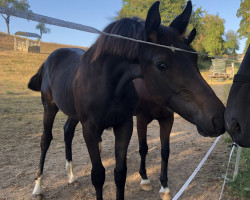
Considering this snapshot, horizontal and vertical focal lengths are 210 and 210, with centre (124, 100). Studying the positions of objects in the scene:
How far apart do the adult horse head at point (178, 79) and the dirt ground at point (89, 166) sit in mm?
1839

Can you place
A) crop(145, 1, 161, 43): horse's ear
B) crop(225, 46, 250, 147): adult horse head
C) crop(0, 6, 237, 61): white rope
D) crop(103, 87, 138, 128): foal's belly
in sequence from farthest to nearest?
1. crop(103, 87, 138, 128): foal's belly
2. crop(145, 1, 161, 43): horse's ear
3. crop(225, 46, 250, 147): adult horse head
4. crop(0, 6, 237, 61): white rope

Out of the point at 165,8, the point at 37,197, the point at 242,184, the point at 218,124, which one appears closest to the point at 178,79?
the point at 218,124

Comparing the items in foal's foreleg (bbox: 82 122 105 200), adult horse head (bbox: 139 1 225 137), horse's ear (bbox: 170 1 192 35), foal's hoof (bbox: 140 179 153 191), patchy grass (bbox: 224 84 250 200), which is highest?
horse's ear (bbox: 170 1 192 35)

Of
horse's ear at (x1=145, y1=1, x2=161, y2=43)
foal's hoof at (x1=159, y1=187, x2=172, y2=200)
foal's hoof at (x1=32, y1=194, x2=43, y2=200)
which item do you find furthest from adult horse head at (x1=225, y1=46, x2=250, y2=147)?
foal's hoof at (x1=32, y1=194, x2=43, y2=200)

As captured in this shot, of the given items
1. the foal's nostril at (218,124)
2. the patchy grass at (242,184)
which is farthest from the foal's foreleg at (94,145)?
the patchy grass at (242,184)

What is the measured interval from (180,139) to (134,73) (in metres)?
4.05

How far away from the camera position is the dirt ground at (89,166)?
3016mm

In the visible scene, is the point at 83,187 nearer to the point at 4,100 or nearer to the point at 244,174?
the point at 244,174

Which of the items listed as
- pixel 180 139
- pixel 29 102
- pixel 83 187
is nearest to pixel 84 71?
pixel 83 187

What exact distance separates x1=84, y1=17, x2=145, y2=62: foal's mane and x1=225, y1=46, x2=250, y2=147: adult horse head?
0.83 meters

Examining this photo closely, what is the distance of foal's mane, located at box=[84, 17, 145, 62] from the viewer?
71.1 inches

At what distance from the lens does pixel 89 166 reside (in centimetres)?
383

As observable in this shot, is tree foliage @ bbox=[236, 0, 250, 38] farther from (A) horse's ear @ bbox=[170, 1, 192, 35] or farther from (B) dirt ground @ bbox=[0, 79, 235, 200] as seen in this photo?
(A) horse's ear @ bbox=[170, 1, 192, 35]

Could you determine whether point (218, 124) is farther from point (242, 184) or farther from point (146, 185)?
point (242, 184)
